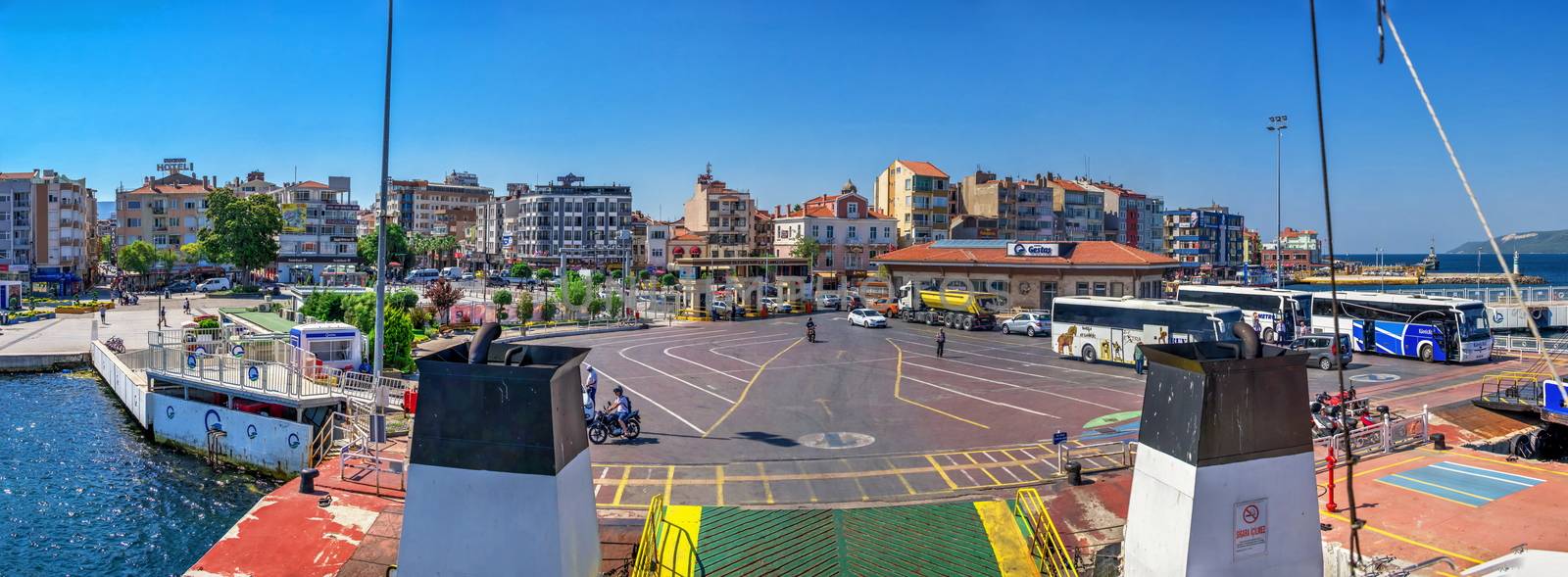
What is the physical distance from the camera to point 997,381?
103 ft

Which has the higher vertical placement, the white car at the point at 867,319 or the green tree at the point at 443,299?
the green tree at the point at 443,299

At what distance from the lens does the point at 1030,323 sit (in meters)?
47.3

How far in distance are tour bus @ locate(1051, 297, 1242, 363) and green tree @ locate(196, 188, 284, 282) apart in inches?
→ 2855

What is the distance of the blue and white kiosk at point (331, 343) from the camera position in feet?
94.2

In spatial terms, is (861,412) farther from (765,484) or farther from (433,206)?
(433,206)

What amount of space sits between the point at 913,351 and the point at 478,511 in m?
33.3

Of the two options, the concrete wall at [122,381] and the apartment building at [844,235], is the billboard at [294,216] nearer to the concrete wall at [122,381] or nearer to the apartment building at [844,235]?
the apartment building at [844,235]

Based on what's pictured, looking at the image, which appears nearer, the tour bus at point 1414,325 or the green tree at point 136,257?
the tour bus at point 1414,325

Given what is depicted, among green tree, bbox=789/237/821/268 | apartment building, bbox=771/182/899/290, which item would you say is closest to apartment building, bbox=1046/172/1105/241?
apartment building, bbox=771/182/899/290

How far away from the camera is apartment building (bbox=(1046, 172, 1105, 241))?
105906 millimetres

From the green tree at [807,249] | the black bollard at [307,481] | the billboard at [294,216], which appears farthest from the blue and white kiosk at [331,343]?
the billboard at [294,216]

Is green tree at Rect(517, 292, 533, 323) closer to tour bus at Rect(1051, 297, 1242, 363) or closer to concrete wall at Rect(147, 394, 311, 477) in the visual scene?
concrete wall at Rect(147, 394, 311, 477)

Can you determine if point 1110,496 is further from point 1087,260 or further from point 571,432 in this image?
point 1087,260

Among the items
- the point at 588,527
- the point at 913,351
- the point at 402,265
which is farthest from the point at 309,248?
the point at 588,527
